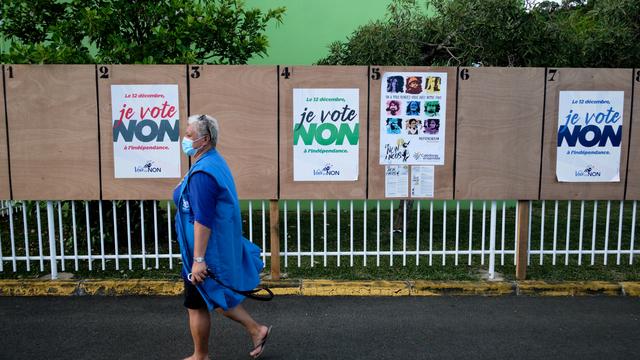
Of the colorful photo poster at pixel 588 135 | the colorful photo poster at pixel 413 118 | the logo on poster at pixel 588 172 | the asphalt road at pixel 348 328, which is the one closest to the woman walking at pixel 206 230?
the asphalt road at pixel 348 328

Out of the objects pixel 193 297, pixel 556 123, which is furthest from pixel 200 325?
pixel 556 123

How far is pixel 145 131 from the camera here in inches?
242

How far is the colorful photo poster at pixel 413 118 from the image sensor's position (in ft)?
20.3

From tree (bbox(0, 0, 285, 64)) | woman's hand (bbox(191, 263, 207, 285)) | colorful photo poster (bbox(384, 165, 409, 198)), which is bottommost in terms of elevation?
woman's hand (bbox(191, 263, 207, 285))

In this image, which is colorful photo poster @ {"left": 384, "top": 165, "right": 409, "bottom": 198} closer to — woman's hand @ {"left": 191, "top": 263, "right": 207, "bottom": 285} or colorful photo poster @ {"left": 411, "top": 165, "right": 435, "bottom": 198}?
colorful photo poster @ {"left": 411, "top": 165, "right": 435, "bottom": 198}

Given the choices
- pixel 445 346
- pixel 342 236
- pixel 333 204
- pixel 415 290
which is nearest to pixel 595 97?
pixel 415 290

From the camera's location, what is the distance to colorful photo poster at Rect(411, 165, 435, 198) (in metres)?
6.28

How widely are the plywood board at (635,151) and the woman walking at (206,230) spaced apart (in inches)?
179

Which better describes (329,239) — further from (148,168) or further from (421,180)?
(148,168)

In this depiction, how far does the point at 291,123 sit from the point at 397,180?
1.29 metres

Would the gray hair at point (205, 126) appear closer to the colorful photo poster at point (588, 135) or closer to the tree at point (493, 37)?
the colorful photo poster at point (588, 135)

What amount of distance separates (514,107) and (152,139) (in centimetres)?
385

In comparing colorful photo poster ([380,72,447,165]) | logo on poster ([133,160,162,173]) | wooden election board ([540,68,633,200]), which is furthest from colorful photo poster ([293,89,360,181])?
wooden election board ([540,68,633,200])

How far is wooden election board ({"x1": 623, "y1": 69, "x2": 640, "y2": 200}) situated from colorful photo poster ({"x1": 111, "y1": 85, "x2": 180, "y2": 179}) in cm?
487
